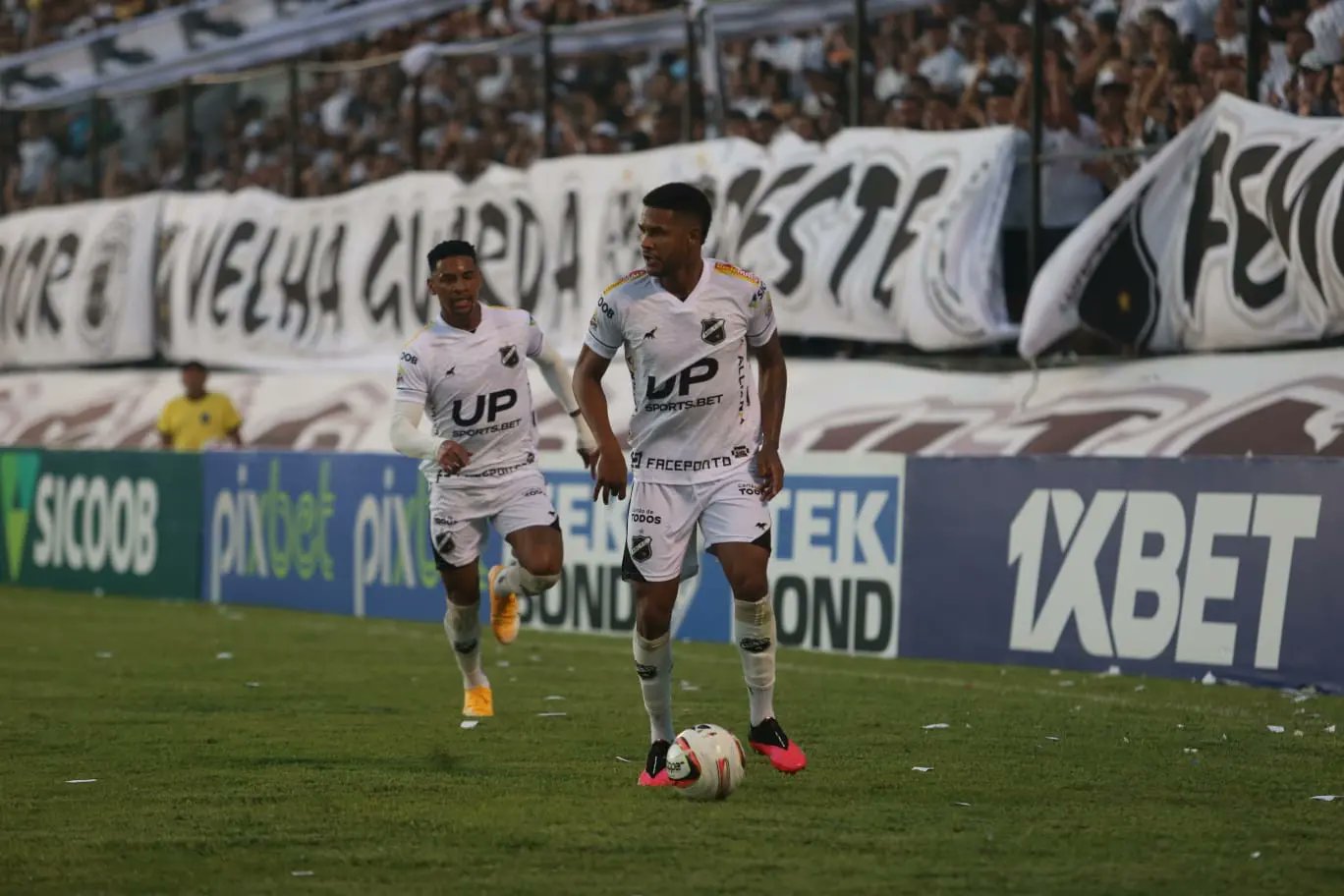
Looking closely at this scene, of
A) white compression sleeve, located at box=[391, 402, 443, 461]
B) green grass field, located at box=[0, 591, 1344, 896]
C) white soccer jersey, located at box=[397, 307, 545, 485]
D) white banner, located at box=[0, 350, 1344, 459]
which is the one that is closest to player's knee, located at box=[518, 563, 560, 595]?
white soccer jersey, located at box=[397, 307, 545, 485]

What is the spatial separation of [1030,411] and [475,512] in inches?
228

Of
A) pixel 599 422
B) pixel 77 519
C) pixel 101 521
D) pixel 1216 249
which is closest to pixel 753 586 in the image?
pixel 599 422

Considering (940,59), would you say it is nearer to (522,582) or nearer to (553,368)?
(553,368)

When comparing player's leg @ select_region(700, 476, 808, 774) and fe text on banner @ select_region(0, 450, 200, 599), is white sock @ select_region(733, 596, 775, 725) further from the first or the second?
fe text on banner @ select_region(0, 450, 200, 599)

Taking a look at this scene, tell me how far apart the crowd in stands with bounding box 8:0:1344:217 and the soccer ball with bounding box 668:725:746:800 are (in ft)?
26.8

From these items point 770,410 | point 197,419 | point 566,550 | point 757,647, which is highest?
point 770,410

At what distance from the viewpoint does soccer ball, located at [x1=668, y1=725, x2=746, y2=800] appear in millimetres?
7953

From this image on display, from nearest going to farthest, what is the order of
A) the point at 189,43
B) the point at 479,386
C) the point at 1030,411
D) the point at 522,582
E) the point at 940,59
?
the point at 479,386
the point at 522,582
the point at 1030,411
the point at 940,59
the point at 189,43

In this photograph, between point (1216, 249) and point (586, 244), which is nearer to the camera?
point (1216, 249)

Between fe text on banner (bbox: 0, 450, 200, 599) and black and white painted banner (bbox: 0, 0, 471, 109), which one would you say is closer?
fe text on banner (bbox: 0, 450, 200, 599)

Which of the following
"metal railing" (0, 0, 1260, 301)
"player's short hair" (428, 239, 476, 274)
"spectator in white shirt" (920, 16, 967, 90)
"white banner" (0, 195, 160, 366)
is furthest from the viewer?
"white banner" (0, 195, 160, 366)

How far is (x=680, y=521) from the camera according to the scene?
28.0ft

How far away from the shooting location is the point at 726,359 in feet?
28.0

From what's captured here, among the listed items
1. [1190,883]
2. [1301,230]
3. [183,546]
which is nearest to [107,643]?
[183,546]
